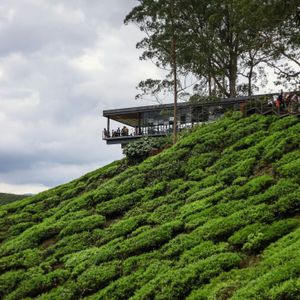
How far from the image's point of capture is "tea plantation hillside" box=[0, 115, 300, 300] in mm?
9797

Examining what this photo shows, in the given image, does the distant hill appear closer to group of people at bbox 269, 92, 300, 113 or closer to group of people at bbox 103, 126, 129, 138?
group of people at bbox 103, 126, 129, 138

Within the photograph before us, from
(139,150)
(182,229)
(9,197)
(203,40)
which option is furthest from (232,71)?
(182,229)

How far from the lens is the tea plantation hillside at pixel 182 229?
9.80 metres

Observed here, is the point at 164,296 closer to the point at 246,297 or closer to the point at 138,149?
the point at 246,297

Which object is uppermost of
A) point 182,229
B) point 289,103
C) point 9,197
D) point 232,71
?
point 232,71

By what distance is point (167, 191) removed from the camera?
17.1 metres

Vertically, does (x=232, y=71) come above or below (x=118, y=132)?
above

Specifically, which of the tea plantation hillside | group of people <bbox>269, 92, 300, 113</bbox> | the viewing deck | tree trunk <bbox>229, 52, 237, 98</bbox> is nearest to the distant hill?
the viewing deck

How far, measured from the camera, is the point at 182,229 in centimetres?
1309

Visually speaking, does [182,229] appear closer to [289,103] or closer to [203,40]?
[289,103]

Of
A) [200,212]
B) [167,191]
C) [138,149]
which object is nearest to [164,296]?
[200,212]

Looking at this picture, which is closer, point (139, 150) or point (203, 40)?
point (139, 150)

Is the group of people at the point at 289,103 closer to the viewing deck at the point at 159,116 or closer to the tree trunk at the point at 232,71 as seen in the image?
the viewing deck at the point at 159,116

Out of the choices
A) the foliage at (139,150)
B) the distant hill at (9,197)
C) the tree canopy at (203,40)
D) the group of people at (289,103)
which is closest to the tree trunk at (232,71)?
the tree canopy at (203,40)
